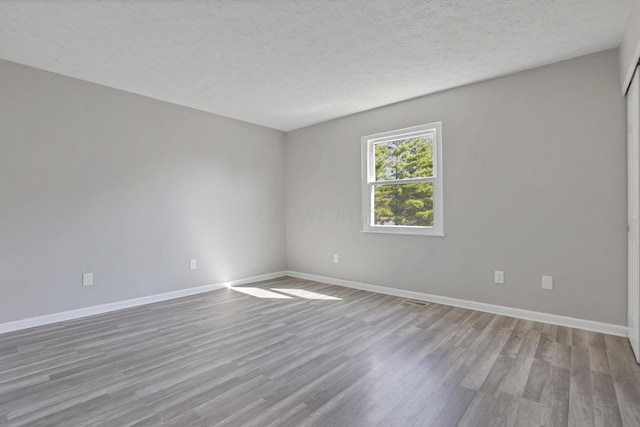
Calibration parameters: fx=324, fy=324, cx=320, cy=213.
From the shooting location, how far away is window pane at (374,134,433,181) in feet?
13.2

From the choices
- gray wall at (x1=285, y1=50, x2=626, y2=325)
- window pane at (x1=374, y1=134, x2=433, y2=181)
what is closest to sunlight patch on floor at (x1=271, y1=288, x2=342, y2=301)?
gray wall at (x1=285, y1=50, x2=626, y2=325)

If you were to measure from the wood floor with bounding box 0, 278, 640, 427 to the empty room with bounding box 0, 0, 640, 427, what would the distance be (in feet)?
0.06

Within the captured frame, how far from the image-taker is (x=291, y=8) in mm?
2229

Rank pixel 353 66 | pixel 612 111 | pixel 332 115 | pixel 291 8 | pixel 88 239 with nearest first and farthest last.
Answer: pixel 291 8
pixel 612 111
pixel 353 66
pixel 88 239
pixel 332 115

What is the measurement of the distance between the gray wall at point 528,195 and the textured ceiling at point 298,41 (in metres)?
0.29

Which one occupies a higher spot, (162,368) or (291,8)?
(291,8)

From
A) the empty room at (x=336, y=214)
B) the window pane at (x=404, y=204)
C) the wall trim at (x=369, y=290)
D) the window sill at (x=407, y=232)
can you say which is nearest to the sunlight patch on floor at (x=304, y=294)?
the empty room at (x=336, y=214)

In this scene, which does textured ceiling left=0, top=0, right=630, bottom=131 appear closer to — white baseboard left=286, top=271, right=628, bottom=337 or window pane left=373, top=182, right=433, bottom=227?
window pane left=373, top=182, right=433, bottom=227

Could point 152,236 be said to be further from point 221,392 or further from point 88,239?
point 221,392

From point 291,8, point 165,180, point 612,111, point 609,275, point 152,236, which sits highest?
point 291,8

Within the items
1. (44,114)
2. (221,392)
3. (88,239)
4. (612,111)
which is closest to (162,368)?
(221,392)

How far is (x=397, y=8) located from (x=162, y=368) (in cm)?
300

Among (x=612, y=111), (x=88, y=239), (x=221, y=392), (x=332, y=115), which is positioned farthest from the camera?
(x=332, y=115)

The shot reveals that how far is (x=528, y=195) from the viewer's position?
3.21m
